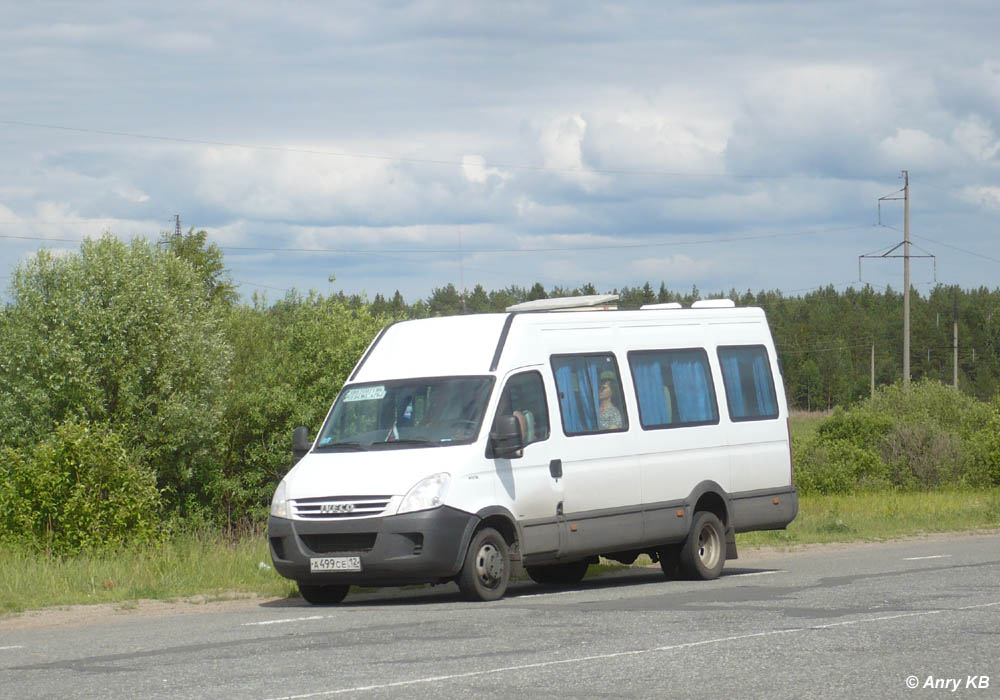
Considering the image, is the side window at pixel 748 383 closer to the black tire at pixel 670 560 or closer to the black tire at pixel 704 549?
the black tire at pixel 704 549

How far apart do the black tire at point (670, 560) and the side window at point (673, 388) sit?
136 cm

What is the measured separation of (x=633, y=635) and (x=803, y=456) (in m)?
45.5

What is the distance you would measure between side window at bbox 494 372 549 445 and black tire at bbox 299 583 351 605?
231 cm

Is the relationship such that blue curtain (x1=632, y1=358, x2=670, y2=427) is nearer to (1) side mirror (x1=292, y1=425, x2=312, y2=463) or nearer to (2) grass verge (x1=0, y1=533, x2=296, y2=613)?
(1) side mirror (x1=292, y1=425, x2=312, y2=463)

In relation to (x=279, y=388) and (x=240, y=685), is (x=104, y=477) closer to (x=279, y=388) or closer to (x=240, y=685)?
(x=279, y=388)

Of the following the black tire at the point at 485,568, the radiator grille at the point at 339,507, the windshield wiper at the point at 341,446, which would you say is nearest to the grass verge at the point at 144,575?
the windshield wiper at the point at 341,446

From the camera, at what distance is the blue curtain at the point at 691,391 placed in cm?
1536

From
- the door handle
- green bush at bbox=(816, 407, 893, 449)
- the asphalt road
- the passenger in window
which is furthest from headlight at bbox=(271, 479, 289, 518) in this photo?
green bush at bbox=(816, 407, 893, 449)

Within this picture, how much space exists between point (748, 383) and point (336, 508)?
19.7 ft

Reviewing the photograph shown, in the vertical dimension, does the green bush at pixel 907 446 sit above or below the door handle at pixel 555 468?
below

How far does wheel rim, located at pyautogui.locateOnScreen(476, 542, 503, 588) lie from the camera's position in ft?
41.6

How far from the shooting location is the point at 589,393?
14219 mm

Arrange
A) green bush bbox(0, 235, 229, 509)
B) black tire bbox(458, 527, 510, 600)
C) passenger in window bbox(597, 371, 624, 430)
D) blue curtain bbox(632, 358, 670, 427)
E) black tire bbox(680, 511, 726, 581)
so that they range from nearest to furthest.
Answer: black tire bbox(458, 527, 510, 600) → passenger in window bbox(597, 371, 624, 430) → blue curtain bbox(632, 358, 670, 427) → black tire bbox(680, 511, 726, 581) → green bush bbox(0, 235, 229, 509)

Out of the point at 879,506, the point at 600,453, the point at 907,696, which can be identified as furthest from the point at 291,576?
the point at 879,506
